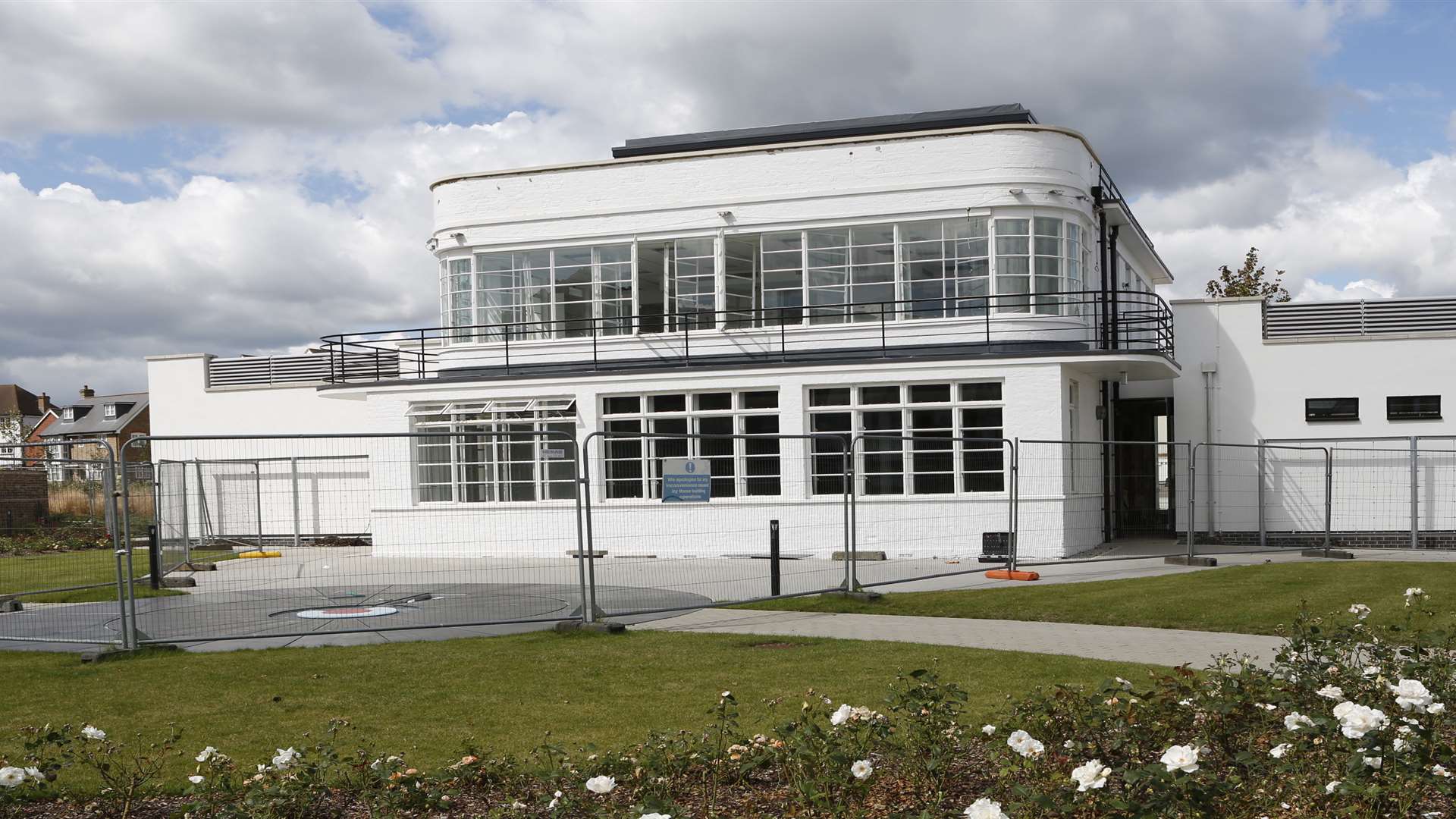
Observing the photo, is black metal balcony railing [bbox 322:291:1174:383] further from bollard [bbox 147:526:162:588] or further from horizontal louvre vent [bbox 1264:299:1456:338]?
bollard [bbox 147:526:162:588]

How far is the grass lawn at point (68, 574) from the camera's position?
12.6 m

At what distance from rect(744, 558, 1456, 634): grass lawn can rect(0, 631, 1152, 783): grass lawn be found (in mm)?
2739

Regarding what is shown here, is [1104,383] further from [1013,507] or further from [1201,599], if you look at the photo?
[1201,599]

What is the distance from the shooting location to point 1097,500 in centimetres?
2062

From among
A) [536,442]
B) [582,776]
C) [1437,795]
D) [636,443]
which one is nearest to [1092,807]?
[1437,795]

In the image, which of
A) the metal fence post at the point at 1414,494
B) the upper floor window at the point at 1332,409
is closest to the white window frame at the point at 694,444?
the upper floor window at the point at 1332,409

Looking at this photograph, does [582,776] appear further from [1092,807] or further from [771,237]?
[771,237]

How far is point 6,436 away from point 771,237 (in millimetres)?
58269

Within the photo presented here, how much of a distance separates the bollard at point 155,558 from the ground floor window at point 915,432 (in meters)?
9.39

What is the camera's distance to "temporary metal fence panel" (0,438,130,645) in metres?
12.0

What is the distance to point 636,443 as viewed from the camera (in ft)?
69.6

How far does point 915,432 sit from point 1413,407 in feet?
28.7

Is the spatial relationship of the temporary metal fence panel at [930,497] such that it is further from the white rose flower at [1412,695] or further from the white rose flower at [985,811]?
the white rose flower at [985,811]

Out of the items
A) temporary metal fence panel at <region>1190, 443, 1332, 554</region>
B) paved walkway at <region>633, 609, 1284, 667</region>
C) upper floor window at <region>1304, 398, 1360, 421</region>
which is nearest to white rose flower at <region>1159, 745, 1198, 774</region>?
paved walkway at <region>633, 609, 1284, 667</region>
